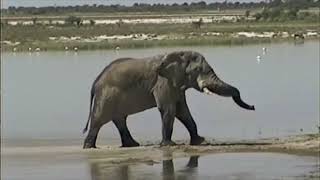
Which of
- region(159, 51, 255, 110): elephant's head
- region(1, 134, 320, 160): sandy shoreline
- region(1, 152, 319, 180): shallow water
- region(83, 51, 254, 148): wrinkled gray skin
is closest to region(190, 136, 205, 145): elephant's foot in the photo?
region(83, 51, 254, 148): wrinkled gray skin

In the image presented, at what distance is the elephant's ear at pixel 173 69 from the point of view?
2245 cm

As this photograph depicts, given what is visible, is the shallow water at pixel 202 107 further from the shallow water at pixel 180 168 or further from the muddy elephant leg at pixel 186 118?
the shallow water at pixel 180 168

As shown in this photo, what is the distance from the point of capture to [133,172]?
1750 cm

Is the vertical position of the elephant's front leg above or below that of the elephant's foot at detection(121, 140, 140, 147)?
above

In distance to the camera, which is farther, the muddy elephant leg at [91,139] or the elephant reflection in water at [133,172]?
the muddy elephant leg at [91,139]

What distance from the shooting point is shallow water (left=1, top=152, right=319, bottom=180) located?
1678cm

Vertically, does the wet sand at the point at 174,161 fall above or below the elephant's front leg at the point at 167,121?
below

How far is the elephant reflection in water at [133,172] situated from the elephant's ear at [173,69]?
386 centimetres

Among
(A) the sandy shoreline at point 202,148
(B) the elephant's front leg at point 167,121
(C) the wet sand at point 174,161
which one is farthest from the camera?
(B) the elephant's front leg at point 167,121

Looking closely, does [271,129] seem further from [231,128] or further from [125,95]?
[125,95]

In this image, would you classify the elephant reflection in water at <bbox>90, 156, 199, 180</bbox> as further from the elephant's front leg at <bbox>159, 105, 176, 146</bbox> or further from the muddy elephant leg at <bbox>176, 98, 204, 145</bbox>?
the muddy elephant leg at <bbox>176, 98, 204, 145</bbox>

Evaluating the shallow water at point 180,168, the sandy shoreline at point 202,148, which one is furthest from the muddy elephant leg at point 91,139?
the shallow water at point 180,168

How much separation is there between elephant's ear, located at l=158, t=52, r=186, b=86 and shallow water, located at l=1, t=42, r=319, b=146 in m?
2.00

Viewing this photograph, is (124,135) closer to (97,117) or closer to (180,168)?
(97,117)
